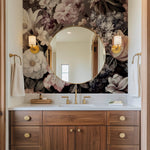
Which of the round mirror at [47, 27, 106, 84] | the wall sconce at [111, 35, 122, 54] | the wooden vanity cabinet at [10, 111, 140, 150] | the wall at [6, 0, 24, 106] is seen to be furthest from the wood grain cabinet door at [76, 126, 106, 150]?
the wall sconce at [111, 35, 122, 54]

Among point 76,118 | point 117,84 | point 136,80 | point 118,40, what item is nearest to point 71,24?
point 118,40

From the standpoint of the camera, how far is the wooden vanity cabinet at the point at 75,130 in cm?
213

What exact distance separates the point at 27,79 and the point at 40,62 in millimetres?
313

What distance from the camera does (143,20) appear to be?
1.71 metres

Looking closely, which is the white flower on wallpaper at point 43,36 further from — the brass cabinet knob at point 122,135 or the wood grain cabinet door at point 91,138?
the brass cabinet knob at point 122,135

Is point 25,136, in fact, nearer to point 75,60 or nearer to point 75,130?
point 75,130

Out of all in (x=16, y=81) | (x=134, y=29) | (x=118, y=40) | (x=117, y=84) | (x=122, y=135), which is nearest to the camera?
(x=122, y=135)

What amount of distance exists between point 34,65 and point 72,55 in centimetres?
58

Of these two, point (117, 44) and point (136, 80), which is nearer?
point (136, 80)

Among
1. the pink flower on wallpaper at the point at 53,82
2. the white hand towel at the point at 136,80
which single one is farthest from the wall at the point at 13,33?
the white hand towel at the point at 136,80

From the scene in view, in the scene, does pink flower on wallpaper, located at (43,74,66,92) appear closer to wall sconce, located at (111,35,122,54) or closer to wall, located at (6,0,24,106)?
wall, located at (6,0,24,106)

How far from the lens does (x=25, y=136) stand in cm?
214

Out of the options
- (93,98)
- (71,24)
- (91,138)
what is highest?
(71,24)

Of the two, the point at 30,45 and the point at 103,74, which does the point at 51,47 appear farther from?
the point at 103,74
